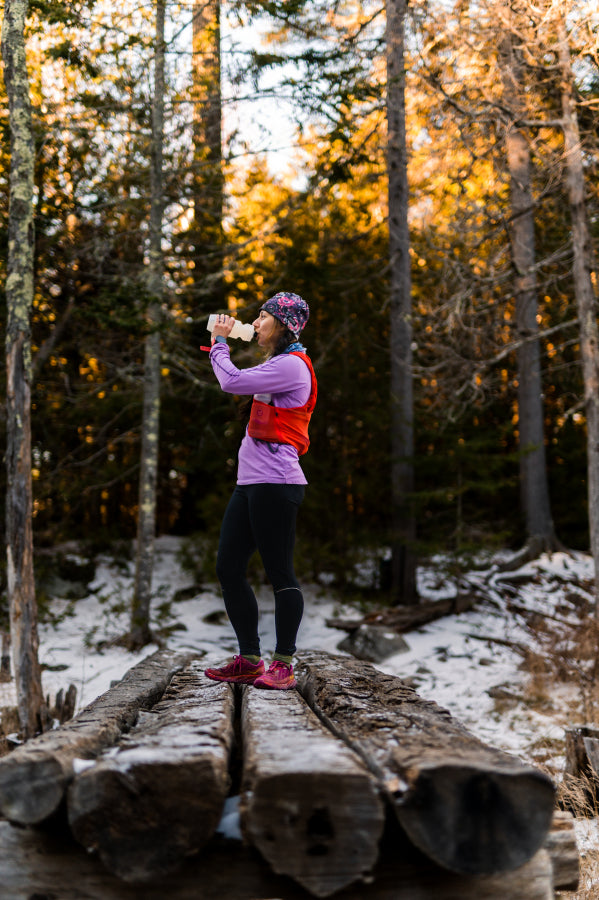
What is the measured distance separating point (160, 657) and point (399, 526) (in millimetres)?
8311

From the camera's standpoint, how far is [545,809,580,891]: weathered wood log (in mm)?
2363

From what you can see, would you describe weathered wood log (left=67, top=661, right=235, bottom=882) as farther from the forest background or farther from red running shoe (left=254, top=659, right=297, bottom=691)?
the forest background

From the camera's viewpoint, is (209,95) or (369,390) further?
(369,390)

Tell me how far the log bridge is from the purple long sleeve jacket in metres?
1.50

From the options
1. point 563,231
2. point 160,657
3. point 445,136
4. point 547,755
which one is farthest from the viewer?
point 563,231

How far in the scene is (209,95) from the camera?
10742 millimetres

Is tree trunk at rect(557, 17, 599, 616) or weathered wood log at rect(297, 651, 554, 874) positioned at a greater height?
tree trunk at rect(557, 17, 599, 616)

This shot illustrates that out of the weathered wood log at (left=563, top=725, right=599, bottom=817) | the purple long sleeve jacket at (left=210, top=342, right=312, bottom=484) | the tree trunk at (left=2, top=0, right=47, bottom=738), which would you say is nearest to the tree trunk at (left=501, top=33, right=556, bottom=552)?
the weathered wood log at (left=563, top=725, right=599, bottom=817)

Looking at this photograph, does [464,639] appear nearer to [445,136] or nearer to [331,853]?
[445,136]

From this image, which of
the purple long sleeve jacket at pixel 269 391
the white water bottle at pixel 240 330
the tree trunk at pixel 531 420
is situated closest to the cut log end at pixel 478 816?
the purple long sleeve jacket at pixel 269 391

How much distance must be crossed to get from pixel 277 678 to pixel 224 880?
1522 mm

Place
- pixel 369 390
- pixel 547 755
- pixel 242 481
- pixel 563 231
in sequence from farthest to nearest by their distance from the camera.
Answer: pixel 563 231 < pixel 369 390 < pixel 547 755 < pixel 242 481

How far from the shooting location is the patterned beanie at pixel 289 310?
12.9ft

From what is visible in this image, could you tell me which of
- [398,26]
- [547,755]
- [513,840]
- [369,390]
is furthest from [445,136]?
[513,840]
